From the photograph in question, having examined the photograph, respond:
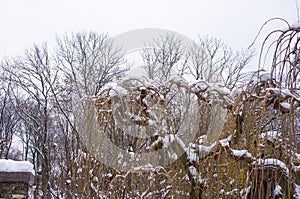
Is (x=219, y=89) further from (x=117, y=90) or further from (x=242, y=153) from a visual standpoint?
(x=242, y=153)

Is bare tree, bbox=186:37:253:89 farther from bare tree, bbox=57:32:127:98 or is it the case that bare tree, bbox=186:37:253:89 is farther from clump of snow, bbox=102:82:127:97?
A: clump of snow, bbox=102:82:127:97

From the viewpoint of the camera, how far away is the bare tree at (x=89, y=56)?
1177 centimetres

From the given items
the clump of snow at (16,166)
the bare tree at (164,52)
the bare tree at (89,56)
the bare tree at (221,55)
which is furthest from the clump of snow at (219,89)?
the bare tree at (164,52)

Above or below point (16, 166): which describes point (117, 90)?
above

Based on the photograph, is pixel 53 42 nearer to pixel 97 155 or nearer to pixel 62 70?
pixel 62 70

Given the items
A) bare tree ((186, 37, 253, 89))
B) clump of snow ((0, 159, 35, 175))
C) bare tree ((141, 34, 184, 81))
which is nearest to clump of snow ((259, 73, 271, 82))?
clump of snow ((0, 159, 35, 175))

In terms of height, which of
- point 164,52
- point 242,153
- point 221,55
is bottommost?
point 242,153

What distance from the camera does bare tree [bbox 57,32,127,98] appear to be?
11766 millimetres

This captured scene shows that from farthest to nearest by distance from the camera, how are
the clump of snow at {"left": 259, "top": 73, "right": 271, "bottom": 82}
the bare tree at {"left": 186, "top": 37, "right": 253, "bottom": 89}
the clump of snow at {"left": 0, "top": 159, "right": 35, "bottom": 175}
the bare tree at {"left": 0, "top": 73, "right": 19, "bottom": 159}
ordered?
the bare tree at {"left": 0, "top": 73, "right": 19, "bottom": 159}, the bare tree at {"left": 186, "top": 37, "right": 253, "bottom": 89}, the clump of snow at {"left": 0, "top": 159, "right": 35, "bottom": 175}, the clump of snow at {"left": 259, "top": 73, "right": 271, "bottom": 82}

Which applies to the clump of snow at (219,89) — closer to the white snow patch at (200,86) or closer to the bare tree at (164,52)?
the white snow patch at (200,86)

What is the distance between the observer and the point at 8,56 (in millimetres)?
13250

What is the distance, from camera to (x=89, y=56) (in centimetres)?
1262

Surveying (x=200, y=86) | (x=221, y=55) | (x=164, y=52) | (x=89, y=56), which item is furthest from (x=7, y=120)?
(x=200, y=86)

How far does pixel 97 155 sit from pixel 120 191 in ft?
0.91
